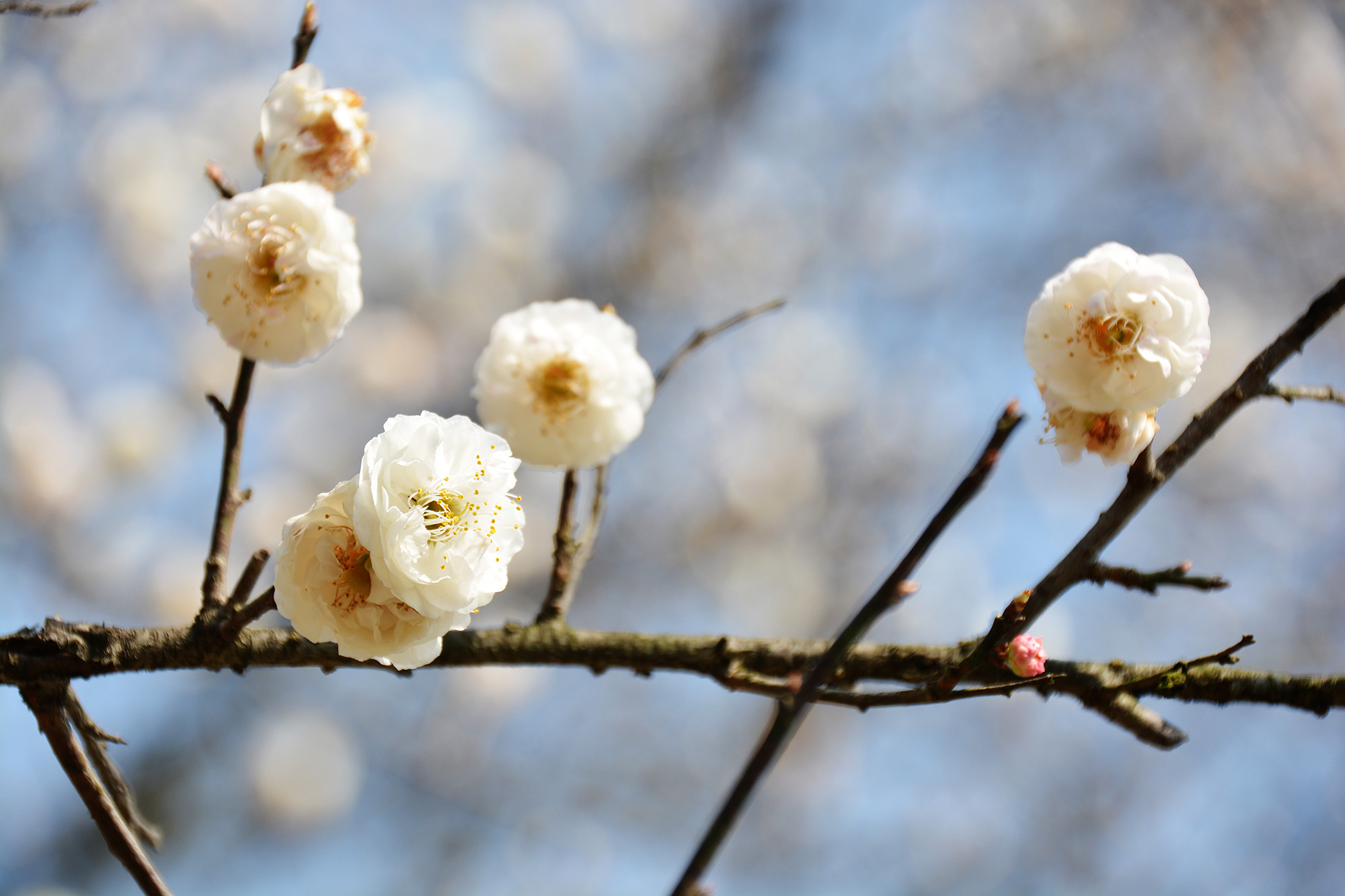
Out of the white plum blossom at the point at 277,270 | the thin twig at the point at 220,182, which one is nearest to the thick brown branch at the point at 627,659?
the white plum blossom at the point at 277,270

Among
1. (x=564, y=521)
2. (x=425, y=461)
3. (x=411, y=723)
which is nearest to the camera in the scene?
(x=425, y=461)

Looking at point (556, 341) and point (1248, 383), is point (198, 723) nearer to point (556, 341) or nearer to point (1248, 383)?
point (556, 341)

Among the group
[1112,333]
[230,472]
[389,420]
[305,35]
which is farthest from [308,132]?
[1112,333]

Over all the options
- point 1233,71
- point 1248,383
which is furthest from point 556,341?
point 1233,71

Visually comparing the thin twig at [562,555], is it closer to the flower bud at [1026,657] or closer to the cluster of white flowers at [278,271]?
the cluster of white flowers at [278,271]

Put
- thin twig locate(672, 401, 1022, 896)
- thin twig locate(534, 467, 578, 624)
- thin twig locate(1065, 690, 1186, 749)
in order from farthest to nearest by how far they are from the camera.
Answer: thin twig locate(534, 467, 578, 624) < thin twig locate(1065, 690, 1186, 749) < thin twig locate(672, 401, 1022, 896)

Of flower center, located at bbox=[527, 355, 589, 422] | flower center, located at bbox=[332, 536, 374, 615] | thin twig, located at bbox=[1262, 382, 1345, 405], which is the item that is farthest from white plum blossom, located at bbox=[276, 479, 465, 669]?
thin twig, located at bbox=[1262, 382, 1345, 405]

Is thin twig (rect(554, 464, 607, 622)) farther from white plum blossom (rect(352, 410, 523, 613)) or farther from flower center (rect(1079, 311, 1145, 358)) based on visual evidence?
flower center (rect(1079, 311, 1145, 358))
